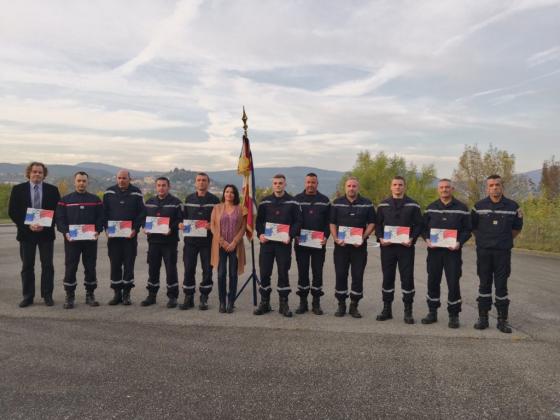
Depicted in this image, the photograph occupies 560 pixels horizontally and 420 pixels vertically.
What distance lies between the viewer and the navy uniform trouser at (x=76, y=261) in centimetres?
717

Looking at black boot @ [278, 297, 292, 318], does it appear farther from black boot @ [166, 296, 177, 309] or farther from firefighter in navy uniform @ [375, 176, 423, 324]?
black boot @ [166, 296, 177, 309]

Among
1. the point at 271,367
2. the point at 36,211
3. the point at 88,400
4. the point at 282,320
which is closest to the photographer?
the point at 88,400

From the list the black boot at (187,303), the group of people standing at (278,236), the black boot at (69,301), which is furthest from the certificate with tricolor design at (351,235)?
the black boot at (69,301)

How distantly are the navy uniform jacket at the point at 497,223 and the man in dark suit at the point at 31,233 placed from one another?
22.6 feet

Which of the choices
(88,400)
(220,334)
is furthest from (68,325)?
(88,400)

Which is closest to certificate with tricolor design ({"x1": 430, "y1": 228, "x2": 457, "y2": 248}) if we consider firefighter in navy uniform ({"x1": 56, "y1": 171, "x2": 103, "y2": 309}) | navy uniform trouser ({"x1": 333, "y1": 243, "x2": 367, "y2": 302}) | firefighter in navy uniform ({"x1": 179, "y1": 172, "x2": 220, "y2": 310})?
navy uniform trouser ({"x1": 333, "y1": 243, "x2": 367, "y2": 302})

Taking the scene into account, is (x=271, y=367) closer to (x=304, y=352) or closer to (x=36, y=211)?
(x=304, y=352)

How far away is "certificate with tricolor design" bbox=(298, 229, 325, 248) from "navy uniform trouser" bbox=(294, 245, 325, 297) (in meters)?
0.14

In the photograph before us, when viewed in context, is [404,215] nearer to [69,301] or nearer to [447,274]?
[447,274]

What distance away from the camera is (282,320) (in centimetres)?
665

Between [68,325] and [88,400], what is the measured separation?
2615 mm

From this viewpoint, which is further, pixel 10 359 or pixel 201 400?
pixel 10 359

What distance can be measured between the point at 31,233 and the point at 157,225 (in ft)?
6.94

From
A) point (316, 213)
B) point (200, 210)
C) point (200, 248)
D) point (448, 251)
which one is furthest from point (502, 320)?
point (200, 210)
